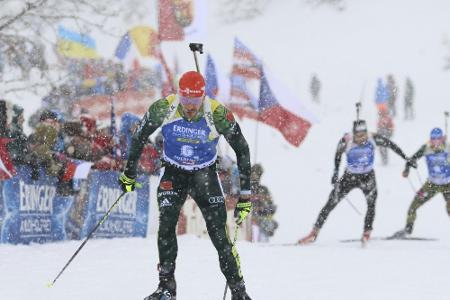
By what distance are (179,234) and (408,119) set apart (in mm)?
22477

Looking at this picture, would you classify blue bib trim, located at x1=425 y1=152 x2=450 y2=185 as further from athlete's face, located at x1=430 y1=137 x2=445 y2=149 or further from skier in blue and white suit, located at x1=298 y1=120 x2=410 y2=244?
skier in blue and white suit, located at x1=298 y1=120 x2=410 y2=244

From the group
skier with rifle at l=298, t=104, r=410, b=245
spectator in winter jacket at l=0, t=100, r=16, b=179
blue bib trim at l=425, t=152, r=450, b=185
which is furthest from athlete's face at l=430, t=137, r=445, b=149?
spectator in winter jacket at l=0, t=100, r=16, b=179

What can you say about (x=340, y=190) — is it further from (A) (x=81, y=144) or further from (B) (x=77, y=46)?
(B) (x=77, y=46)

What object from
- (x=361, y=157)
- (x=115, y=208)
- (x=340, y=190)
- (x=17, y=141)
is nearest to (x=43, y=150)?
(x=17, y=141)

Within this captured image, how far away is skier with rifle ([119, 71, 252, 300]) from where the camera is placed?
17.1 ft

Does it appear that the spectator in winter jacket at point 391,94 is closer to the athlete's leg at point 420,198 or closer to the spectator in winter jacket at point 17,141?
the athlete's leg at point 420,198

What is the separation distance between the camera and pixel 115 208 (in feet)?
34.1

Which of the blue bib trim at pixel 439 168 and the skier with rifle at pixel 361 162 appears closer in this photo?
the skier with rifle at pixel 361 162

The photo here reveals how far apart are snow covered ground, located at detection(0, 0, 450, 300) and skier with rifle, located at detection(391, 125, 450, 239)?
1.00 metres

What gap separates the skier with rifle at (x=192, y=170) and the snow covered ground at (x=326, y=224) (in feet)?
2.39

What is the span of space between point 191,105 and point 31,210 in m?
4.47

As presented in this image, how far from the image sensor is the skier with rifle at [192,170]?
5.20m

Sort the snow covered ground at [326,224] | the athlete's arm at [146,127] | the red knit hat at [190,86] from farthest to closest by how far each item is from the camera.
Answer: the snow covered ground at [326,224], the athlete's arm at [146,127], the red knit hat at [190,86]

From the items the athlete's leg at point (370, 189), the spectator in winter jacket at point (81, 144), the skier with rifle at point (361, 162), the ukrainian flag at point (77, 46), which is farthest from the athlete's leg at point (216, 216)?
the ukrainian flag at point (77, 46)
